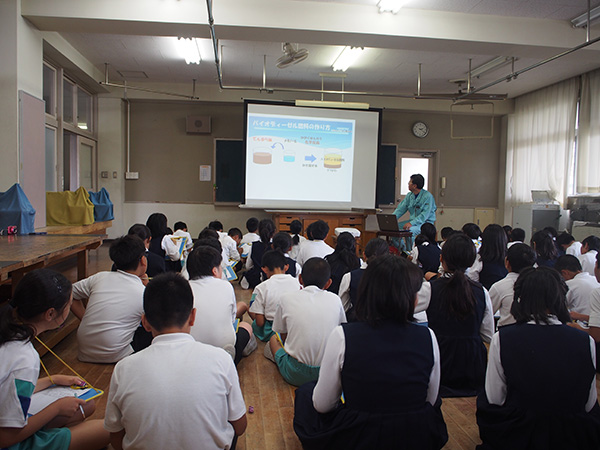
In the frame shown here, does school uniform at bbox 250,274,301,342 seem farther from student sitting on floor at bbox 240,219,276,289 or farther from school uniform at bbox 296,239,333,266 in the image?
student sitting on floor at bbox 240,219,276,289

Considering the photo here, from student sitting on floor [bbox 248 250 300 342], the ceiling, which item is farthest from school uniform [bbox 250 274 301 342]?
the ceiling

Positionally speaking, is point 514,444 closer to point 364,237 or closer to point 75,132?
point 364,237

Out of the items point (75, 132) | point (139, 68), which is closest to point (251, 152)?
point (139, 68)

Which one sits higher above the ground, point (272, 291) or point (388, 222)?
point (388, 222)

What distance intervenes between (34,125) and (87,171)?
2.60 meters

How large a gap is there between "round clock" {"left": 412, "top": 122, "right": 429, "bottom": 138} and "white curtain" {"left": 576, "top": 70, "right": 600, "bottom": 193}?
2.59 metres

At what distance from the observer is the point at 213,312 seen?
2.07 meters

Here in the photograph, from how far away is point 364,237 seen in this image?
277 inches

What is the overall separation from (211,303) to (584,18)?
16.8 ft

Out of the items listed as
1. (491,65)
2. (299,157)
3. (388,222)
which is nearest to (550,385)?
(388,222)

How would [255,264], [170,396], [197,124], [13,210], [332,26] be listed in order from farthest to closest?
[197,124] → [332,26] → [255,264] → [13,210] → [170,396]

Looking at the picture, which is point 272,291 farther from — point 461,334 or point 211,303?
point 461,334

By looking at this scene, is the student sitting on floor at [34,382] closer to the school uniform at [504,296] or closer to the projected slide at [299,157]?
the school uniform at [504,296]

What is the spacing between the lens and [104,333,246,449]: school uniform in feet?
3.63
